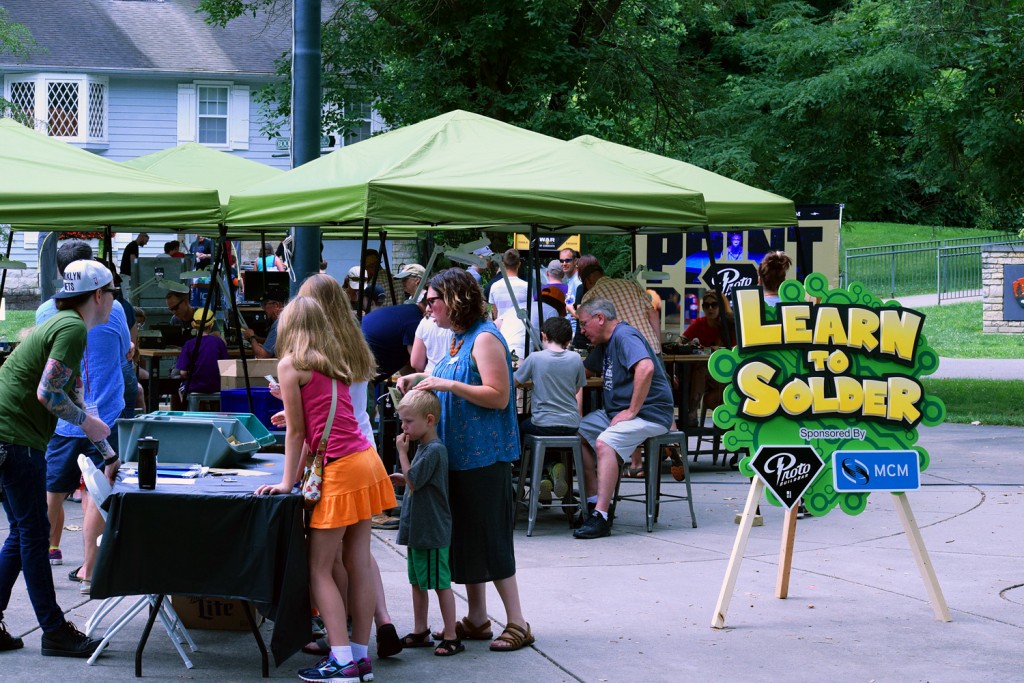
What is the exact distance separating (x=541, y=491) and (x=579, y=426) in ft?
2.00

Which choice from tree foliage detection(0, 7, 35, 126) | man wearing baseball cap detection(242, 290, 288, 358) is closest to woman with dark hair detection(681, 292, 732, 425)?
man wearing baseball cap detection(242, 290, 288, 358)

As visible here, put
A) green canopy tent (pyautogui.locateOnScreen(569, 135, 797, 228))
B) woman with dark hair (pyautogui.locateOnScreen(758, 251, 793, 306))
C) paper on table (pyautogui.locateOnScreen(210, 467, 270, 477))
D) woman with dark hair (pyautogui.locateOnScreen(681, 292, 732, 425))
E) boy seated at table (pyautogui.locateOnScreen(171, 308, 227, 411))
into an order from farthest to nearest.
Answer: woman with dark hair (pyautogui.locateOnScreen(681, 292, 732, 425))
green canopy tent (pyautogui.locateOnScreen(569, 135, 797, 228))
boy seated at table (pyautogui.locateOnScreen(171, 308, 227, 411))
woman with dark hair (pyautogui.locateOnScreen(758, 251, 793, 306))
paper on table (pyautogui.locateOnScreen(210, 467, 270, 477))

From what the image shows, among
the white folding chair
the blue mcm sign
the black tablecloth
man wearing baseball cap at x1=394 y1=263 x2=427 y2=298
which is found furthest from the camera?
man wearing baseball cap at x1=394 y1=263 x2=427 y2=298

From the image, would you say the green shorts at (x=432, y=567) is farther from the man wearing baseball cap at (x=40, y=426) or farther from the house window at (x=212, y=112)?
the house window at (x=212, y=112)

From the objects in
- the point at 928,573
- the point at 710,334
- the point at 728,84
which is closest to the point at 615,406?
the point at 928,573

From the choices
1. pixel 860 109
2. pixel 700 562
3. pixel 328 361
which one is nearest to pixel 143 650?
pixel 328 361

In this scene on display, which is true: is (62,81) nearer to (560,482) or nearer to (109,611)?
(560,482)

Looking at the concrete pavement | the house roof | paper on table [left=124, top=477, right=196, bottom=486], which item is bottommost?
the concrete pavement

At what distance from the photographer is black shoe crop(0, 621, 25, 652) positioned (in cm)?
570

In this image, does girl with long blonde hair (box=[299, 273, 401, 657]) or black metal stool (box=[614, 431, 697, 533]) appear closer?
girl with long blonde hair (box=[299, 273, 401, 657])

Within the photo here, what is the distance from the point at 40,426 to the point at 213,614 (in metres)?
1.23

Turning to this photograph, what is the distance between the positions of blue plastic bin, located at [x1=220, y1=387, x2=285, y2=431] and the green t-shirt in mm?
3532

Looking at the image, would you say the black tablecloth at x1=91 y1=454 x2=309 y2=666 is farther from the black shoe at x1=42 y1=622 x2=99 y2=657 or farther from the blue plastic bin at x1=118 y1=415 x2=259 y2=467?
the blue plastic bin at x1=118 y1=415 x2=259 y2=467

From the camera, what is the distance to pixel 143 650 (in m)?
Result: 5.62
